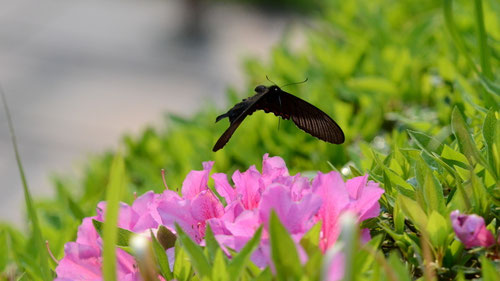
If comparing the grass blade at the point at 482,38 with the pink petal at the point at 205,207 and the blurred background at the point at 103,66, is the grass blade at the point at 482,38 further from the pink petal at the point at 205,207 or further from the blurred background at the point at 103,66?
the blurred background at the point at 103,66

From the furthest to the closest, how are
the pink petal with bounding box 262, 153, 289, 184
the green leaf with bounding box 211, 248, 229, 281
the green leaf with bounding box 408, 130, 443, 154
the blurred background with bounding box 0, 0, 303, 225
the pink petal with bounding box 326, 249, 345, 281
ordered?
the blurred background with bounding box 0, 0, 303, 225
the green leaf with bounding box 408, 130, 443, 154
the pink petal with bounding box 262, 153, 289, 184
the green leaf with bounding box 211, 248, 229, 281
the pink petal with bounding box 326, 249, 345, 281

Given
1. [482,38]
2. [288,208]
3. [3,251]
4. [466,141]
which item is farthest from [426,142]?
[3,251]

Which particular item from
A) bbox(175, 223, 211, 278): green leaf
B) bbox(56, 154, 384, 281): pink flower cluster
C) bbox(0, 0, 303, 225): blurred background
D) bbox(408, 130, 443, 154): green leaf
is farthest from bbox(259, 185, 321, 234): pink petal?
bbox(0, 0, 303, 225): blurred background

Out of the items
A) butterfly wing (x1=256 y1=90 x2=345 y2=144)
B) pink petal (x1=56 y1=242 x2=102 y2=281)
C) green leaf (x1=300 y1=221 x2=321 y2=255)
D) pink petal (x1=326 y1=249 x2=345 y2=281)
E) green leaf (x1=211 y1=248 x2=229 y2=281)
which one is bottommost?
pink petal (x1=56 y1=242 x2=102 y2=281)

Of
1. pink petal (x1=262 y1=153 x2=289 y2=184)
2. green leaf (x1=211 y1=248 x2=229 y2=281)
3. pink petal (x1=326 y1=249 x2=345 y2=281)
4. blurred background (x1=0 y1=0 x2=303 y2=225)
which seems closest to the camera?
pink petal (x1=326 y1=249 x2=345 y2=281)

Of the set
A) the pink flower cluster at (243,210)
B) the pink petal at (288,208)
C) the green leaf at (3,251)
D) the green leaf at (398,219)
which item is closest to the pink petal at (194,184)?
the pink flower cluster at (243,210)

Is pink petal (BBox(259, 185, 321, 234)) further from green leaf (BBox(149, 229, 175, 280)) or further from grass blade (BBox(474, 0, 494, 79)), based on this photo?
grass blade (BBox(474, 0, 494, 79))

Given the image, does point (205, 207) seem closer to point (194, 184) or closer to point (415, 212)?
point (194, 184)
